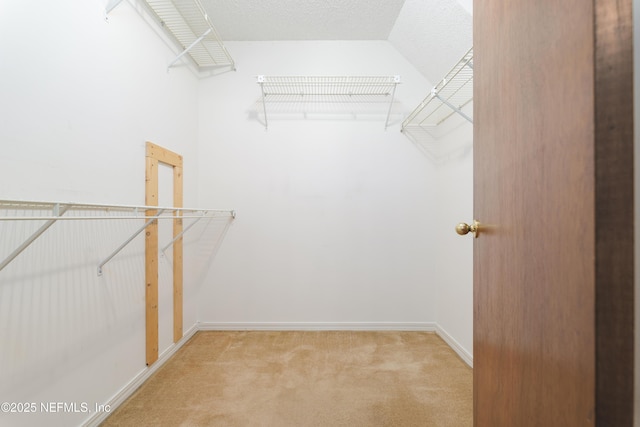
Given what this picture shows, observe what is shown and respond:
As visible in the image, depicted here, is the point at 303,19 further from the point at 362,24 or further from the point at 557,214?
the point at 557,214

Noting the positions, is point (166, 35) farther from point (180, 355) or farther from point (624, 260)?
point (624, 260)

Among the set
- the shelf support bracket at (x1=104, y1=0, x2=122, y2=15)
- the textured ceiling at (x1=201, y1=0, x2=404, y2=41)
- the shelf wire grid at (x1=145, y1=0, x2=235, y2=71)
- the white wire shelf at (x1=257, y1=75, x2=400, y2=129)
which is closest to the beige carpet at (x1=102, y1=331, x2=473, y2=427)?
the white wire shelf at (x1=257, y1=75, x2=400, y2=129)

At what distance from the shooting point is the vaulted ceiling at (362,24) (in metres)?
1.86

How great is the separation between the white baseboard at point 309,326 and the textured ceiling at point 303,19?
271cm

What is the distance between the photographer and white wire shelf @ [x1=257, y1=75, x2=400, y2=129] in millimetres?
2324

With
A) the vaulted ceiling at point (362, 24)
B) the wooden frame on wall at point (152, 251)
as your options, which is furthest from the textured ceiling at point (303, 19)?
the wooden frame on wall at point (152, 251)

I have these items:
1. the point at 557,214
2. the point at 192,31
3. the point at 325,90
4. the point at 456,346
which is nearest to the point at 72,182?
the point at 192,31

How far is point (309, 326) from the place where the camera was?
8.07ft

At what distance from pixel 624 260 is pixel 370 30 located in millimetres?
2594

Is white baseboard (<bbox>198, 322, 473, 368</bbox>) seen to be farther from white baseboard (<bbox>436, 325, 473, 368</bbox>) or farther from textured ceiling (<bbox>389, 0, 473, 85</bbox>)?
textured ceiling (<bbox>389, 0, 473, 85</bbox>)

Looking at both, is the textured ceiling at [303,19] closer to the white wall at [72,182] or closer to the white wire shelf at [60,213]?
the white wall at [72,182]

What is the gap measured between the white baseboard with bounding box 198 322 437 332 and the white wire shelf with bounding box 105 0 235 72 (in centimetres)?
227

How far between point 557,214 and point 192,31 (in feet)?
8.28

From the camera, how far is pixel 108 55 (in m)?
1.41
